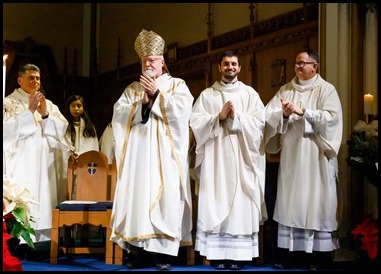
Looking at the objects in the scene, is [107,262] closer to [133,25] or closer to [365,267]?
[365,267]

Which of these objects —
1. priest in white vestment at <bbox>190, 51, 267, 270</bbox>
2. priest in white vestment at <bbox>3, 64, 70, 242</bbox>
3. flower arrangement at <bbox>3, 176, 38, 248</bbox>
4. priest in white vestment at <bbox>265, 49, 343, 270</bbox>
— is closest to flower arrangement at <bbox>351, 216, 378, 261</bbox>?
priest in white vestment at <bbox>265, 49, 343, 270</bbox>

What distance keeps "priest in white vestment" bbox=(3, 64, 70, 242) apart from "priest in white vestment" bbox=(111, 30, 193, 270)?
942mm

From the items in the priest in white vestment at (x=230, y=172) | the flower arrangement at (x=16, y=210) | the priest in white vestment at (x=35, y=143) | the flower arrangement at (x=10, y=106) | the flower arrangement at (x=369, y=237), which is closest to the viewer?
the flower arrangement at (x=16, y=210)

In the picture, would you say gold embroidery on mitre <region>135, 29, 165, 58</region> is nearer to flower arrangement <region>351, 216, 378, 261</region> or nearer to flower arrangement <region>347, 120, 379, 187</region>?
flower arrangement <region>347, 120, 379, 187</region>

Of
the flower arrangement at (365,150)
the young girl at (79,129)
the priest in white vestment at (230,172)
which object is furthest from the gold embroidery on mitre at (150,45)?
the young girl at (79,129)

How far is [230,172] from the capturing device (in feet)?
15.1

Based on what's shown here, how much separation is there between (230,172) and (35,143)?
6.12ft

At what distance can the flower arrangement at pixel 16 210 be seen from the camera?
11.9 ft

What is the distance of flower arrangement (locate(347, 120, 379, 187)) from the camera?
4.64m

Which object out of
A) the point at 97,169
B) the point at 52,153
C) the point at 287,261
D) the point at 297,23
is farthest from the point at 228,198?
the point at 297,23

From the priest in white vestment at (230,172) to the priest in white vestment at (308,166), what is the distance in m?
0.18

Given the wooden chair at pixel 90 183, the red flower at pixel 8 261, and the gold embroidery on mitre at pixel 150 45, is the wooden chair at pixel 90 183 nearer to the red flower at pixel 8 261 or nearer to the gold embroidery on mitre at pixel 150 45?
the gold embroidery on mitre at pixel 150 45

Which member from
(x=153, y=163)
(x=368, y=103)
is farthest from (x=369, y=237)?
(x=153, y=163)

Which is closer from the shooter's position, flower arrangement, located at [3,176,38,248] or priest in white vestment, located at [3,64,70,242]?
Result: flower arrangement, located at [3,176,38,248]
